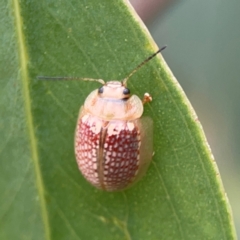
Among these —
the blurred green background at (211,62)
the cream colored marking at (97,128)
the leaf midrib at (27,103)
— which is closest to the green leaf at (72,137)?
the leaf midrib at (27,103)

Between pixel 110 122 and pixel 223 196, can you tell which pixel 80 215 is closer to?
pixel 110 122

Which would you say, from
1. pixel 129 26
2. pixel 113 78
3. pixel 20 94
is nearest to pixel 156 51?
pixel 129 26

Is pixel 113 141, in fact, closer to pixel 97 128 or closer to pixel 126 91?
pixel 97 128

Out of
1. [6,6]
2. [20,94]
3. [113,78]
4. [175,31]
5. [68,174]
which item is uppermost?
[6,6]

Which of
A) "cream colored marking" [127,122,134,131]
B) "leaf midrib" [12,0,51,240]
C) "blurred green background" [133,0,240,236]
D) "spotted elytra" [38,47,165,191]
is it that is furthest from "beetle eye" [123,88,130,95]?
"blurred green background" [133,0,240,236]

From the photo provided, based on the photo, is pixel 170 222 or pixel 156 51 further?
pixel 170 222

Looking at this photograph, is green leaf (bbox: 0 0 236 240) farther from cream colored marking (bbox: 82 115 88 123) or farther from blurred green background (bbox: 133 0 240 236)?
blurred green background (bbox: 133 0 240 236)
